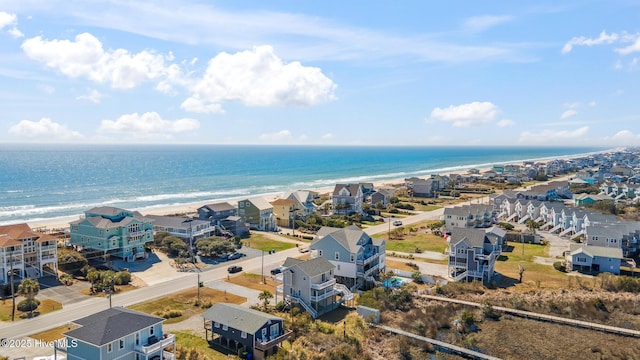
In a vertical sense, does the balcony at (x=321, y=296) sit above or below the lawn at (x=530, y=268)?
above

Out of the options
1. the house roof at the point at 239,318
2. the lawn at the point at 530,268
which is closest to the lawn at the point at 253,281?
the house roof at the point at 239,318

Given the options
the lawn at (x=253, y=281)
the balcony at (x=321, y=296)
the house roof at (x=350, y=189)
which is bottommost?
the lawn at (x=253, y=281)

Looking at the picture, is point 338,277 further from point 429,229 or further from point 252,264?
point 429,229

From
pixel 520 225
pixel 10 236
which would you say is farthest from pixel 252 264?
pixel 520 225

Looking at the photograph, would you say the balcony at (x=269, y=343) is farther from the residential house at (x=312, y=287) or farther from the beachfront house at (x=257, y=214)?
the beachfront house at (x=257, y=214)

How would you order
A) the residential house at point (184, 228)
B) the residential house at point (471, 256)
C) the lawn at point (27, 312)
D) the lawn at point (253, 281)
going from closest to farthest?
1. the lawn at point (27, 312)
2. the lawn at point (253, 281)
3. the residential house at point (471, 256)
4. the residential house at point (184, 228)

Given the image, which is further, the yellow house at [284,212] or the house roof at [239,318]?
the yellow house at [284,212]

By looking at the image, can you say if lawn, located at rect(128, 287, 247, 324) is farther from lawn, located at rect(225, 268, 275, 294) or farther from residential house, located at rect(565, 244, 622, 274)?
residential house, located at rect(565, 244, 622, 274)
